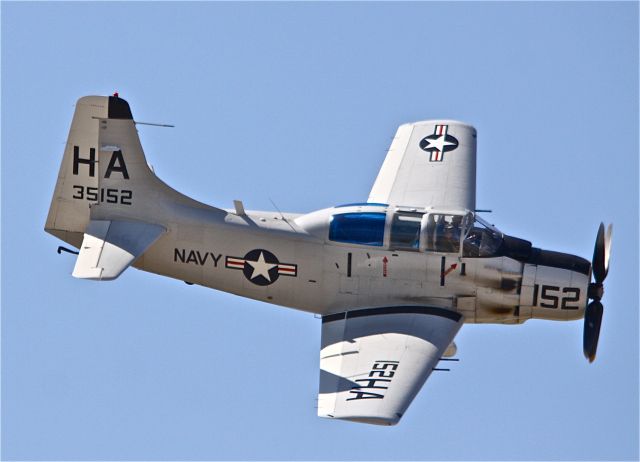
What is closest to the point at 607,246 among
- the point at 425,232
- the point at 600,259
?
the point at 600,259

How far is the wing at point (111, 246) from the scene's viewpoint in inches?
946

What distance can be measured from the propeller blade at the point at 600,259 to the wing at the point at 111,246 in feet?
21.2

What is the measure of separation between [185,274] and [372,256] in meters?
2.86

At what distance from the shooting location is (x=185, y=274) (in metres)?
25.8

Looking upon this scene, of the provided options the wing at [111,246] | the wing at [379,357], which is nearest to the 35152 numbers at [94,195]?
the wing at [111,246]

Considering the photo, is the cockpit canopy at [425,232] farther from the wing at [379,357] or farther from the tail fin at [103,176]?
the tail fin at [103,176]

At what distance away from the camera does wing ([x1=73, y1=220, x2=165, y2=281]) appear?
946 inches

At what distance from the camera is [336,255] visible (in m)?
25.2

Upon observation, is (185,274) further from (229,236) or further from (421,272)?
(421,272)

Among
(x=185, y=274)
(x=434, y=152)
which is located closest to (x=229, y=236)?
(x=185, y=274)

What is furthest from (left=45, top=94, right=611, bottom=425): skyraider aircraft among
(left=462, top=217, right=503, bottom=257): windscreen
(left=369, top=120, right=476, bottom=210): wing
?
(left=369, top=120, right=476, bottom=210): wing

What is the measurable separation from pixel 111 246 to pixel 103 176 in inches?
54.6

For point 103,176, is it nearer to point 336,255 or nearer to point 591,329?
point 336,255

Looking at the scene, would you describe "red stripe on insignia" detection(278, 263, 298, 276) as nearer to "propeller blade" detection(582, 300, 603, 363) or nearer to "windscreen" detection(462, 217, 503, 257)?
"windscreen" detection(462, 217, 503, 257)
